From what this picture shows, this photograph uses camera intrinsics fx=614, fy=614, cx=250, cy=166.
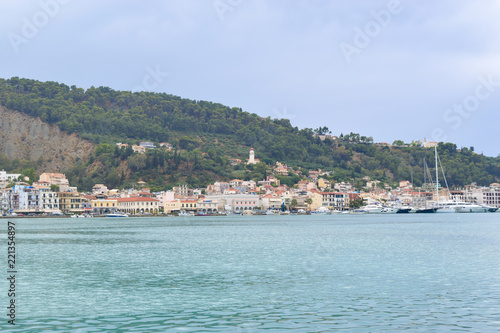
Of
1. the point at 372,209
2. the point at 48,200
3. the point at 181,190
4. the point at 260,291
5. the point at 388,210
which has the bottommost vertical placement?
the point at 260,291

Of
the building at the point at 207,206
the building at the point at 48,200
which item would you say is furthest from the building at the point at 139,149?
the building at the point at 48,200

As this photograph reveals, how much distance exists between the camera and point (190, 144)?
6403 inches

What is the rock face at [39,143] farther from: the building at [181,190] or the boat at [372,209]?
the boat at [372,209]

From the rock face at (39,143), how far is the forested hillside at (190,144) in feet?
8.41

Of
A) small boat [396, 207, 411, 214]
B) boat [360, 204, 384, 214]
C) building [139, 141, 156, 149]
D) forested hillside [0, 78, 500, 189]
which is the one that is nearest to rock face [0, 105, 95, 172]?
forested hillside [0, 78, 500, 189]

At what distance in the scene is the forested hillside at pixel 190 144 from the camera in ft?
447

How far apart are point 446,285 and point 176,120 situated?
6423 inches

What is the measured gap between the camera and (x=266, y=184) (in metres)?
145

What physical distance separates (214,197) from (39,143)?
5046 centimetres

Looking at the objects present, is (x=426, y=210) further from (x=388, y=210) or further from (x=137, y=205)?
A: (x=137, y=205)

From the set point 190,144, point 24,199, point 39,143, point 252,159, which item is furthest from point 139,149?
point 24,199

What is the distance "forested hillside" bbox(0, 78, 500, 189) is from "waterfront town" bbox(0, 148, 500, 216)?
6.66 m

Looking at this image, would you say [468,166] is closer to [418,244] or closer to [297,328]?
[418,244]

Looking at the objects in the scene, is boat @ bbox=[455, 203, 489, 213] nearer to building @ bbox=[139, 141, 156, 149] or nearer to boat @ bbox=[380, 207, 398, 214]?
boat @ bbox=[380, 207, 398, 214]
